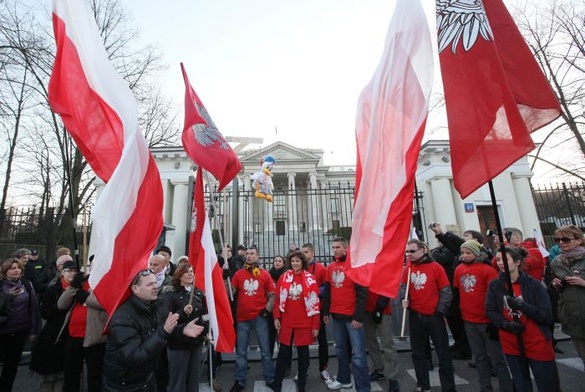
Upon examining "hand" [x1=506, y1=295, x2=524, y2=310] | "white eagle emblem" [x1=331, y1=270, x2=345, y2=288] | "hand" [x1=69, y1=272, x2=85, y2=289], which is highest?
"hand" [x1=69, y1=272, x2=85, y2=289]

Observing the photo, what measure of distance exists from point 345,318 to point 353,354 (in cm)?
47

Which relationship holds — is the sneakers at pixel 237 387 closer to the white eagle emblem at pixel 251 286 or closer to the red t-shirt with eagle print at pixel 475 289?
the white eagle emblem at pixel 251 286

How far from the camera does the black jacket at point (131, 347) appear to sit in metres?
2.66

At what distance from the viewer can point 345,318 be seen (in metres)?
4.54

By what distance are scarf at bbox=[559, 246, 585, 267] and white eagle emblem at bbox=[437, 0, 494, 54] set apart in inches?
112

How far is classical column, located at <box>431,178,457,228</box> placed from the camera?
1373 centimetres

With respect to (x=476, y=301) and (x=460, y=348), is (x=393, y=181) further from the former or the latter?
(x=460, y=348)

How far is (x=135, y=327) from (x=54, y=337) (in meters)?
2.09

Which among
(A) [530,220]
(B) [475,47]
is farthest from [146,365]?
(A) [530,220]

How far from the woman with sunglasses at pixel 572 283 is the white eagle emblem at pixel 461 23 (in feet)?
9.14

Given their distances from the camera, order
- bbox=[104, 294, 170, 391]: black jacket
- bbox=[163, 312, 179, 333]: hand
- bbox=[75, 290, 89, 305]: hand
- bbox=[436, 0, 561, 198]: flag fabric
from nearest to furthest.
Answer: bbox=[436, 0, 561, 198]: flag fabric → bbox=[104, 294, 170, 391]: black jacket → bbox=[163, 312, 179, 333]: hand → bbox=[75, 290, 89, 305]: hand

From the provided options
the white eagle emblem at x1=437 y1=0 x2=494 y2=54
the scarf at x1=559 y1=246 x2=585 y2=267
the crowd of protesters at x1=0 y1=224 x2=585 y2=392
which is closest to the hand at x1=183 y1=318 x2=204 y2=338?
the crowd of protesters at x1=0 y1=224 x2=585 y2=392

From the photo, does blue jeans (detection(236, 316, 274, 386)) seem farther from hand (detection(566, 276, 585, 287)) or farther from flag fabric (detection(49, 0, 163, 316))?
hand (detection(566, 276, 585, 287))

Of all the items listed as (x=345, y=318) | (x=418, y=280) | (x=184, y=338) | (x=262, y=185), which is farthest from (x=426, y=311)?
(x=262, y=185)
